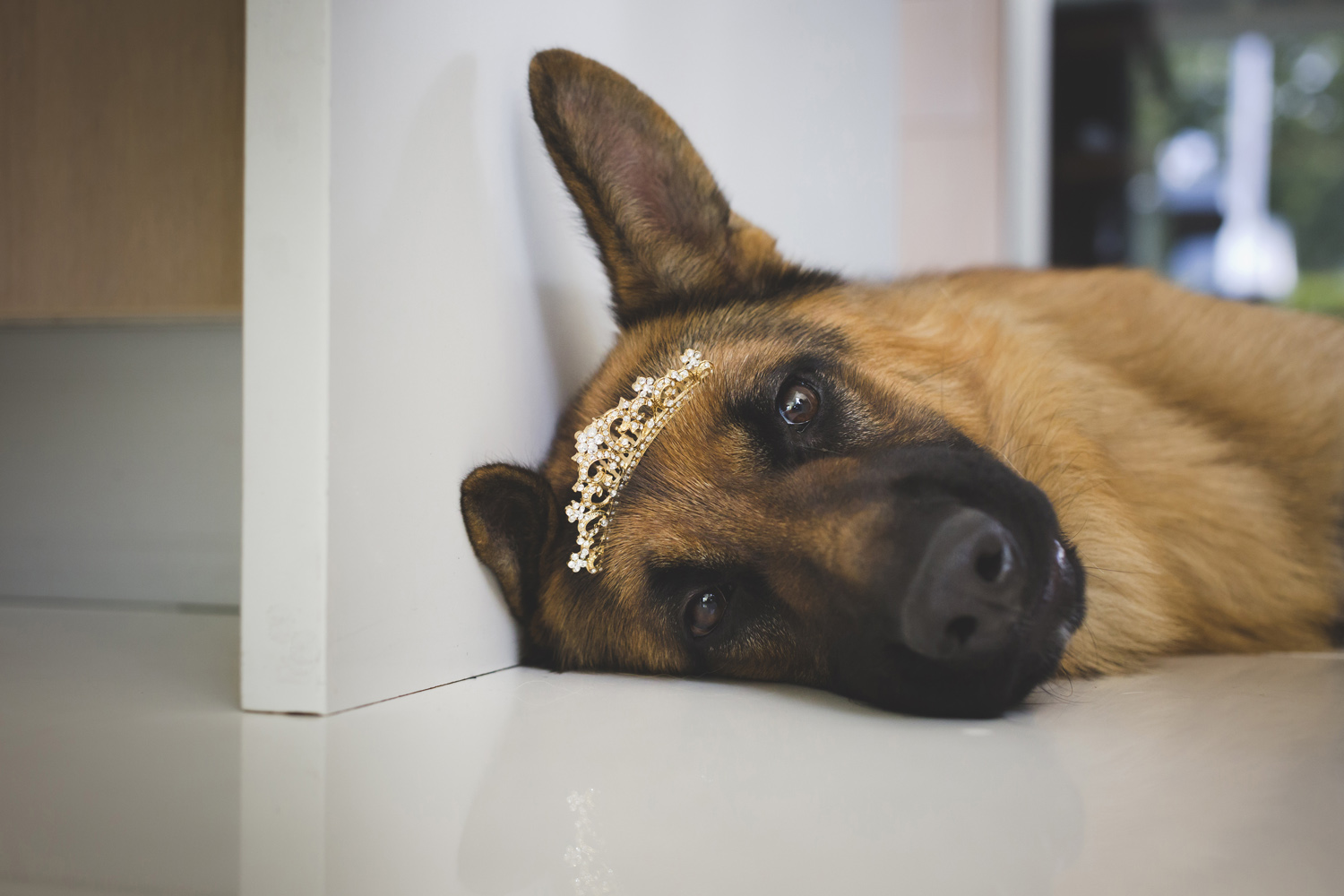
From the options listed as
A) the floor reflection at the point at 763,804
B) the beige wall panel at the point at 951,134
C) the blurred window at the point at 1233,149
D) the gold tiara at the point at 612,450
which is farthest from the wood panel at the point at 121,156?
the blurred window at the point at 1233,149

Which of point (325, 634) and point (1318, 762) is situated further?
point (325, 634)

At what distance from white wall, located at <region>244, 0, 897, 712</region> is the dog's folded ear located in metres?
0.13

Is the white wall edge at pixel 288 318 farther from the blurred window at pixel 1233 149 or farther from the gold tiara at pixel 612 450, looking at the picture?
the blurred window at pixel 1233 149

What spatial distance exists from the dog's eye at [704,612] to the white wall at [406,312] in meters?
0.36

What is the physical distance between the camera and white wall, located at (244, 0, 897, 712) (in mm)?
1187

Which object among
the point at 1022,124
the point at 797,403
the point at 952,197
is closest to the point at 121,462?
the point at 797,403

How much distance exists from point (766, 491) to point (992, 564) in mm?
370

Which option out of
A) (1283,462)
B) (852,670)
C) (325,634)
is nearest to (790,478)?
(852,670)

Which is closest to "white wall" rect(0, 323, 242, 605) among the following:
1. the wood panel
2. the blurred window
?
the wood panel

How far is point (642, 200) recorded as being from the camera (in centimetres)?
Result: 169

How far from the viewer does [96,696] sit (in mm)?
1391

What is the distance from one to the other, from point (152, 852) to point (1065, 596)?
1.06m

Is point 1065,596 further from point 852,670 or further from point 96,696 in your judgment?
point 96,696

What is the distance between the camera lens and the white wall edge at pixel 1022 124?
5.11 metres
